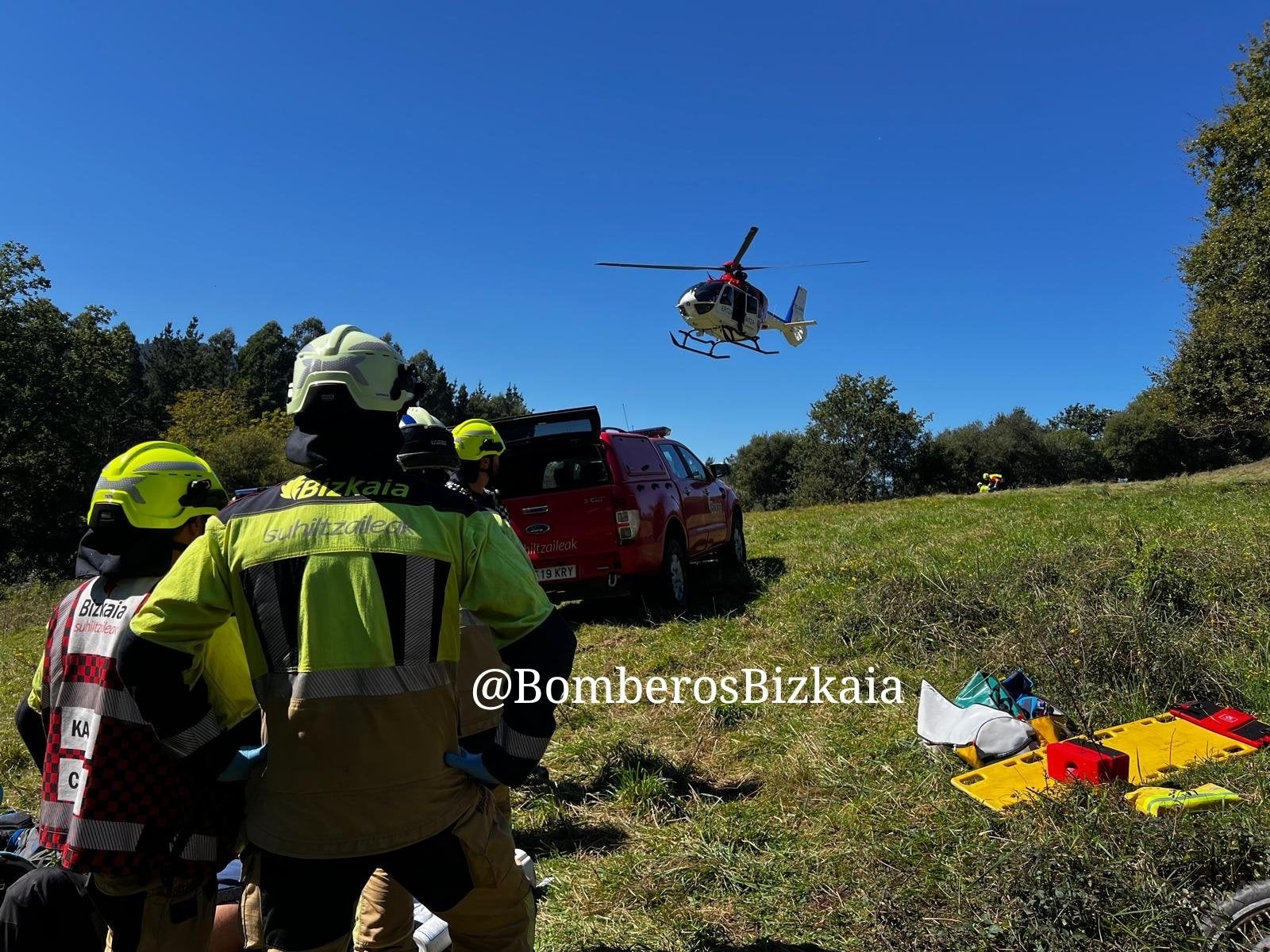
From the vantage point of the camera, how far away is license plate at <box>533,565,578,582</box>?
760 cm

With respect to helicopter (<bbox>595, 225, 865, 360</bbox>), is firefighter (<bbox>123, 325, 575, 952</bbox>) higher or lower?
lower

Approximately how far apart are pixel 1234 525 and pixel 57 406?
133 feet

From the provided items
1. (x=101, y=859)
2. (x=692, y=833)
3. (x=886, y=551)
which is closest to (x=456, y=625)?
(x=101, y=859)

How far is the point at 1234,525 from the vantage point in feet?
28.2

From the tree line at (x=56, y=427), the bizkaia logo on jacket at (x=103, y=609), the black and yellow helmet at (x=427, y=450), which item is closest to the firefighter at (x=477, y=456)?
the black and yellow helmet at (x=427, y=450)

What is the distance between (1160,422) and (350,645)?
49934mm

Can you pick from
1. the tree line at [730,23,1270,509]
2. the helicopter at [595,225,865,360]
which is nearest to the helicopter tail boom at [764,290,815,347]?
the helicopter at [595,225,865,360]

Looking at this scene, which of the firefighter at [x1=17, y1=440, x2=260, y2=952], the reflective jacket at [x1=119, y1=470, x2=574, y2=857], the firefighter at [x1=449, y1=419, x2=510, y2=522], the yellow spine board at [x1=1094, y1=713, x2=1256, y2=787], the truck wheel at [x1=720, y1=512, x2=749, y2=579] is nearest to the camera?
the reflective jacket at [x1=119, y1=470, x2=574, y2=857]

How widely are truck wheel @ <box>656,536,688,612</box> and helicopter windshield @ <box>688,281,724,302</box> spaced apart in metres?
11.1

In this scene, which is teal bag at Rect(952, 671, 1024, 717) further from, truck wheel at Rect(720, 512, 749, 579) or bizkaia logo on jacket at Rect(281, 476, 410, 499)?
truck wheel at Rect(720, 512, 749, 579)

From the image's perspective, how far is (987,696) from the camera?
14.7 ft

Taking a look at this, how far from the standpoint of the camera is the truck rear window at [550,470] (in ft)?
25.2

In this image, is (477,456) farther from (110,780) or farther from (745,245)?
(745,245)

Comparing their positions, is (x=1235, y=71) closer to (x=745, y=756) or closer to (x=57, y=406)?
(x=745, y=756)
